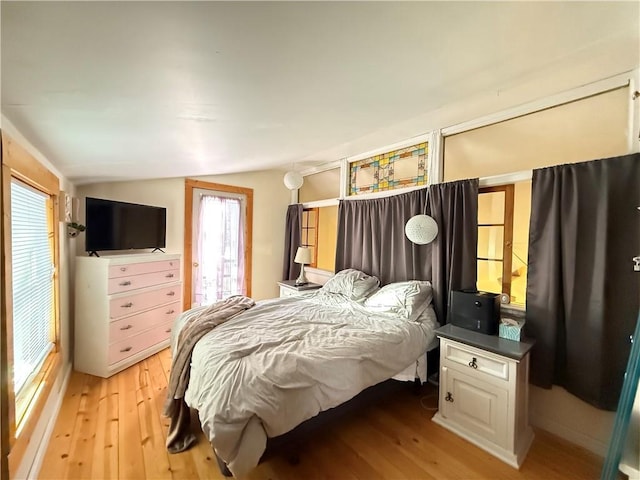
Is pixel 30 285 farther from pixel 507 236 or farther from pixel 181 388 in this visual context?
pixel 507 236

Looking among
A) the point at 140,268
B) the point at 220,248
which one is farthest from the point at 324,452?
the point at 220,248

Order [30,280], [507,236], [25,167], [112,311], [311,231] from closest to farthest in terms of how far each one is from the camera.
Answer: [25,167] < [30,280] < [507,236] < [112,311] < [311,231]

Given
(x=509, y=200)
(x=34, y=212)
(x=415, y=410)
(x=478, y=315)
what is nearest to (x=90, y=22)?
(x=34, y=212)

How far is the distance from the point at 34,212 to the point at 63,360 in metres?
1.40

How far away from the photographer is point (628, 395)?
138cm

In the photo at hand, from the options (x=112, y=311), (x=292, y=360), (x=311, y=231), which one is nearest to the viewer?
(x=292, y=360)

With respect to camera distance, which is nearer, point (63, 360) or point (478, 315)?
point (478, 315)

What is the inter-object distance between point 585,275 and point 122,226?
13.4ft

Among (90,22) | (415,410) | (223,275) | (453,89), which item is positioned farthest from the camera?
(223,275)

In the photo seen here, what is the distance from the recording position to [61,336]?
227 cm

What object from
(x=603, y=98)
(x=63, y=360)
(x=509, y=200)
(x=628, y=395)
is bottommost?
(x=63, y=360)

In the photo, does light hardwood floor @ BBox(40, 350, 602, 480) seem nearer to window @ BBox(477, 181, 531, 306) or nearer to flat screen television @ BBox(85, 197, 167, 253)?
window @ BBox(477, 181, 531, 306)

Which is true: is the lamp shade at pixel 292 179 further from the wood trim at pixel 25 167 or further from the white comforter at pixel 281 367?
the wood trim at pixel 25 167

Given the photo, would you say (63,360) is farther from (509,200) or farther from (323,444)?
(509,200)
